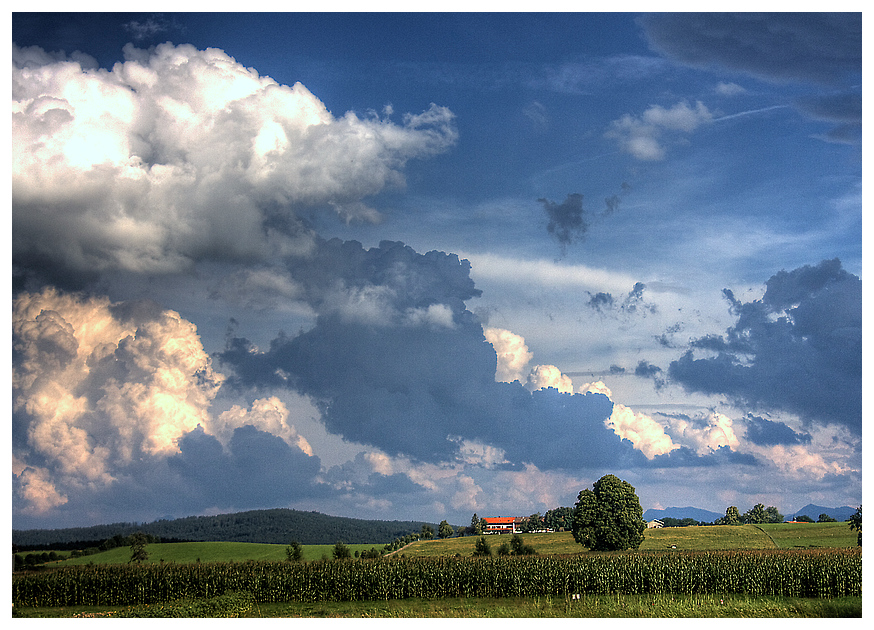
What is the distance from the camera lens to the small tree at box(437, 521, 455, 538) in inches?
2820

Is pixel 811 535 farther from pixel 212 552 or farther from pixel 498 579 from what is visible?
pixel 212 552

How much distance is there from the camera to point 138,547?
189 feet

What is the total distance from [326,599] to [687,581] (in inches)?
634

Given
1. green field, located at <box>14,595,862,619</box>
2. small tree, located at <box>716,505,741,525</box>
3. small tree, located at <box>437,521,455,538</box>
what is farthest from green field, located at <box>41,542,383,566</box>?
small tree, located at <box>716,505,741,525</box>

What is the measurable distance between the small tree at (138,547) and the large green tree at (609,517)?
36.9 m

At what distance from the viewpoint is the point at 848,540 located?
60.4m

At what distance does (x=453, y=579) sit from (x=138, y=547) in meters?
38.8

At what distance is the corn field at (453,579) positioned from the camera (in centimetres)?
2950

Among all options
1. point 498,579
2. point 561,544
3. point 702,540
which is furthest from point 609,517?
point 498,579

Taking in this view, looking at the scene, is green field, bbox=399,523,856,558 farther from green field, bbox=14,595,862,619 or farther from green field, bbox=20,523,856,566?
green field, bbox=14,595,862,619

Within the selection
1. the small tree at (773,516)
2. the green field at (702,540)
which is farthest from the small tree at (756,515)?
the green field at (702,540)
